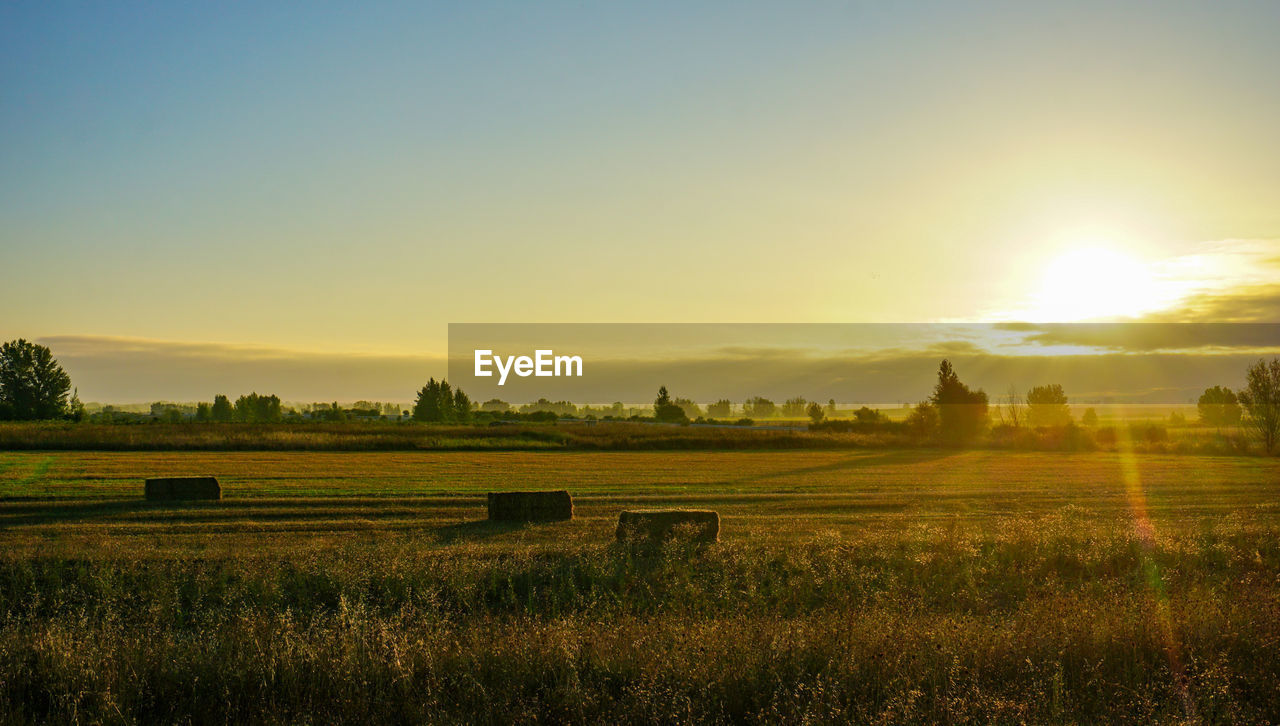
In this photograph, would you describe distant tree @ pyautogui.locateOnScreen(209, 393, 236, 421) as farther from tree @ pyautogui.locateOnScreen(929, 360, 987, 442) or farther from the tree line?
tree @ pyautogui.locateOnScreen(929, 360, 987, 442)

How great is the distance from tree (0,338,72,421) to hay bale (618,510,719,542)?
118 meters

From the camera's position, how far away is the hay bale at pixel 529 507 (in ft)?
75.3

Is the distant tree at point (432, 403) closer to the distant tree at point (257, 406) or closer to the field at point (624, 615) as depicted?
the distant tree at point (257, 406)

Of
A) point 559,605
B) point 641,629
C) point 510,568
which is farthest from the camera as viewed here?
point 510,568

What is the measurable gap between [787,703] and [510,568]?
7484 millimetres

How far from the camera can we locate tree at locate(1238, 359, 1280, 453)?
67.0 meters

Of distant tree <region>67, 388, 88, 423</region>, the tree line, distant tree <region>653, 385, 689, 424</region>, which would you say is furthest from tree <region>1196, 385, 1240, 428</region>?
distant tree <region>67, 388, 88, 423</region>

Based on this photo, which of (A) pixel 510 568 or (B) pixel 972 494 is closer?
(A) pixel 510 568

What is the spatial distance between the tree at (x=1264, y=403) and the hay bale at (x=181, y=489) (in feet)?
233

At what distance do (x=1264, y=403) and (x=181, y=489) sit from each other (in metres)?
74.9

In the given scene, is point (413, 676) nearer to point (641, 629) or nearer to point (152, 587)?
point (641, 629)

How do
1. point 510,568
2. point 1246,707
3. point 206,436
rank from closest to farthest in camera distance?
point 1246,707 → point 510,568 → point 206,436

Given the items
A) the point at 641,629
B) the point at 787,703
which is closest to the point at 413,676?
the point at 641,629

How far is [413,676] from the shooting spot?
27.9ft
